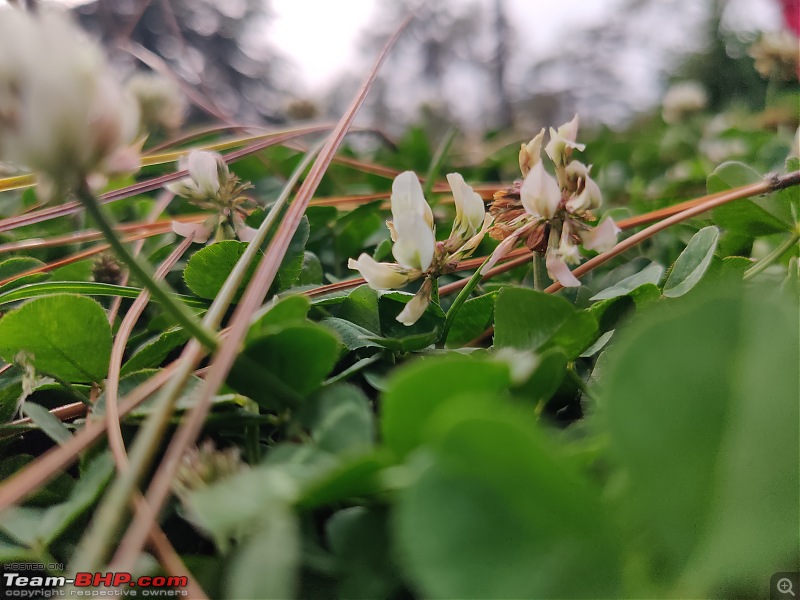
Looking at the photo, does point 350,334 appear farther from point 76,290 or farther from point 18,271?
point 18,271

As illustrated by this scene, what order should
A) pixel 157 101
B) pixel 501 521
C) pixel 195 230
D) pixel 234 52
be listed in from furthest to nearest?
pixel 234 52 → pixel 157 101 → pixel 195 230 → pixel 501 521

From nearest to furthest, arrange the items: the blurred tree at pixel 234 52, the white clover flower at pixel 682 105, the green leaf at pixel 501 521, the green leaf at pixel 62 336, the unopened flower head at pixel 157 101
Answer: the green leaf at pixel 501 521 < the green leaf at pixel 62 336 < the unopened flower head at pixel 157 101 < the white clover flower at pixel 682 105 < the blurred tree at pixel 234 52

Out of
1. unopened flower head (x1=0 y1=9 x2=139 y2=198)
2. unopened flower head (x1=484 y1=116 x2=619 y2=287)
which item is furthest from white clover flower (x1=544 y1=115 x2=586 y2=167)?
unopened flower head (x1=0 y1=9 x2=139 y2=198)

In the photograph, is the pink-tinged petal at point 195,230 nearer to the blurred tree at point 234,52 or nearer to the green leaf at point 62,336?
the green leaf at point 62,336

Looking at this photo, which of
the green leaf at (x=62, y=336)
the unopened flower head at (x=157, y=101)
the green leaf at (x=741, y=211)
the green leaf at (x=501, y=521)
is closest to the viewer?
the green leaf at (x=501, y=521)

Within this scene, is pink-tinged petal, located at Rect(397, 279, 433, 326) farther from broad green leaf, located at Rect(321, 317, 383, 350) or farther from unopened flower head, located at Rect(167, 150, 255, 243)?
unopened flower head, located at Rect(167, 150, 255, 243)

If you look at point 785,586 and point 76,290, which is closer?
point 785,586

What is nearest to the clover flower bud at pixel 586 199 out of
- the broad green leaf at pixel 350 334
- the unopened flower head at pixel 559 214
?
the unopened flower head at pixel 559 214

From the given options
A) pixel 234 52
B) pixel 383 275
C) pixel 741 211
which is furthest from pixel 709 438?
pixel 234 52
